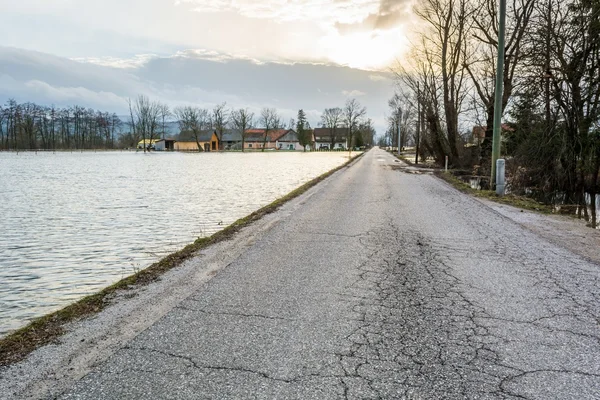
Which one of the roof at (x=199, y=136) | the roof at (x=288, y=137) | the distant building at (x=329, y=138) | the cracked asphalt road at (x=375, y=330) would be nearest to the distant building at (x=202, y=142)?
the roof at (x=199, y=136)

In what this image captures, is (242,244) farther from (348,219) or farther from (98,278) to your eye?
(348,219)

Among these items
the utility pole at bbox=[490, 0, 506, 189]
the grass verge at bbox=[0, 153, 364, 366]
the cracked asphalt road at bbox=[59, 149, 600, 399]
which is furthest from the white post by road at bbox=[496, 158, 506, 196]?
the grass verge at bbox=[0, 153, 364, 366]

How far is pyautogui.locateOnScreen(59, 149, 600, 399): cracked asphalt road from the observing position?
313 centimetres

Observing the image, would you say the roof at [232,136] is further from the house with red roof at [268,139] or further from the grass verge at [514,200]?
the grass verge at [514,200]

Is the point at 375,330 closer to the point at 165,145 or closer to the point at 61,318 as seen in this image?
the point at 61,318

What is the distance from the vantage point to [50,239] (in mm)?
9609

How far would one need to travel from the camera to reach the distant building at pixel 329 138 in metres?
142

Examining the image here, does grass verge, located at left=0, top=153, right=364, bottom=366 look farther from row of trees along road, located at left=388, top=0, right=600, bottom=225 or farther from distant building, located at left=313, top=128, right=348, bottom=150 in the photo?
distant building, located at left=313, top=128, right=348, bottom=150

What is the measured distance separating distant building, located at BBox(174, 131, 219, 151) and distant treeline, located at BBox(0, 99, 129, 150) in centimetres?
2311

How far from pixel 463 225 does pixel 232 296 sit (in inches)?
265

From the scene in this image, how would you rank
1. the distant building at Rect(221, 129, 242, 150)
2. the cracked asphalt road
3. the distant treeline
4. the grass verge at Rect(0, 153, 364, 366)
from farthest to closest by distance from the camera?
the distant building at Rect(221, 129, 242, 150)
the distant treeline
the grass verge at Rect(0, 153, 364, 366)
the cracked asphalt road

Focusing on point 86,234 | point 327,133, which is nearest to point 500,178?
point 86,234

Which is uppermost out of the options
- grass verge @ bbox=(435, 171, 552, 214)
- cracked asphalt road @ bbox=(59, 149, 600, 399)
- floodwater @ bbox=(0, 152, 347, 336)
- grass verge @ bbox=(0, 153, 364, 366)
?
grass verge @ bbox=(435, 171, 552, 214)

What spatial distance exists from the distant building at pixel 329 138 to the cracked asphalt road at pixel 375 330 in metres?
134
